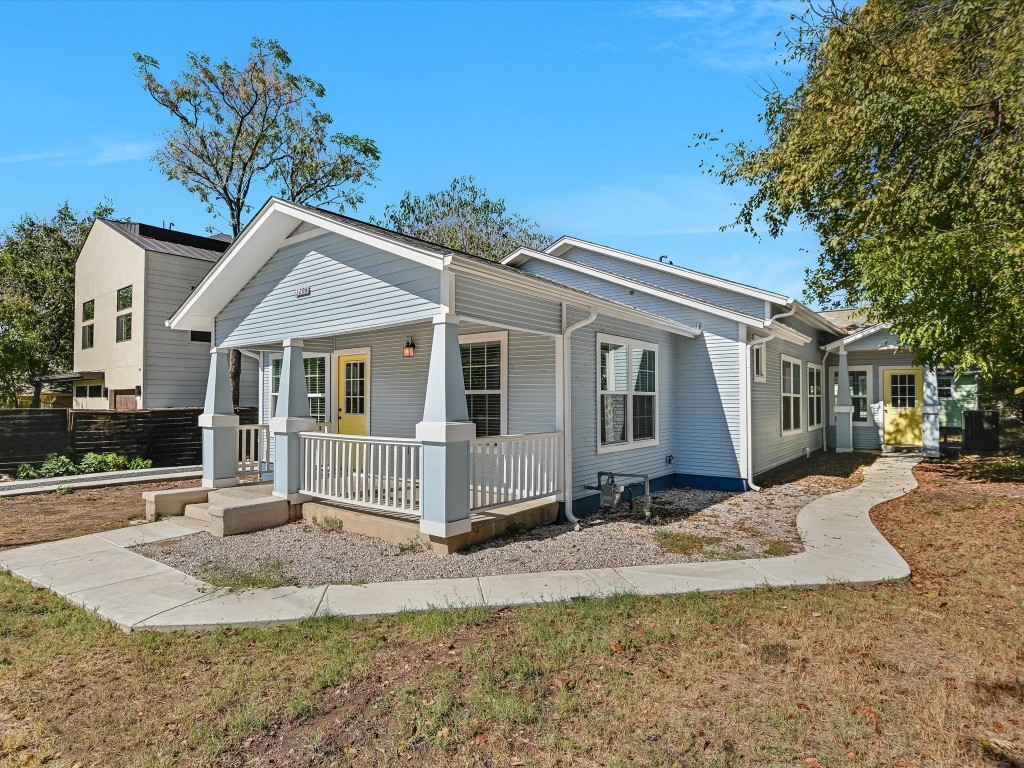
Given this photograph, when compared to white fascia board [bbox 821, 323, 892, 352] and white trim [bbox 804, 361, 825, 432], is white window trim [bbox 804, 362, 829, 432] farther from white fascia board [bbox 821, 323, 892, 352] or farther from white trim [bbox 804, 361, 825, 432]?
white fascia board [bbox 821, 323, 892, 352]

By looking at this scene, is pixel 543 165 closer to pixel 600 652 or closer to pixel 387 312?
pixel 387 312

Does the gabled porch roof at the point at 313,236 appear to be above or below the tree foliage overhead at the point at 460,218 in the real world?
below

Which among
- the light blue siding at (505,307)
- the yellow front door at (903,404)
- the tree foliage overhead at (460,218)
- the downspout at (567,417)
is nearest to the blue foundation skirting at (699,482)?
the downspout at (567,417)

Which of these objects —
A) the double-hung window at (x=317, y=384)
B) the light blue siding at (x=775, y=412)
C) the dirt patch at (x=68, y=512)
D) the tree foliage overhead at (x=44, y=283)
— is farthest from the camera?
the tree foliage overhead at (x=44, y=283)

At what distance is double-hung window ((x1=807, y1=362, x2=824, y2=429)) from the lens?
15.0 metres

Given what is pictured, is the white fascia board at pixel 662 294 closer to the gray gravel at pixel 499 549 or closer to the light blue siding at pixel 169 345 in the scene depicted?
the gray gravel at pixel 499 549

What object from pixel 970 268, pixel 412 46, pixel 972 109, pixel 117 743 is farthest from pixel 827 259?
pixel 117 743

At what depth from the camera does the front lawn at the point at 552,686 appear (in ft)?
8.87

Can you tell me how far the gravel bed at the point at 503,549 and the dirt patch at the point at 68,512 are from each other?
68.1 inches

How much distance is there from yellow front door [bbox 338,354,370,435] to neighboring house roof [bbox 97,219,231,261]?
26.2 feet

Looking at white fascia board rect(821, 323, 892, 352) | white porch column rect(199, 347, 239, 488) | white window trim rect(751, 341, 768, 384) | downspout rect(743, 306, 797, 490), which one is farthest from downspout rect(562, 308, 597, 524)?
white fascia board rect(821, 323, 892, 352)

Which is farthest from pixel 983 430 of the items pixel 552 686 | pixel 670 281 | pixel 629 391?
pixel 552 686

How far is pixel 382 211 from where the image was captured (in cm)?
3002

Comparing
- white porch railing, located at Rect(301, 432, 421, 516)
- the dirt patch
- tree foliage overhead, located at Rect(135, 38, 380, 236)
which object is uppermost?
tree foliage overhead, located at Rect(135, 38, 380, 236)
